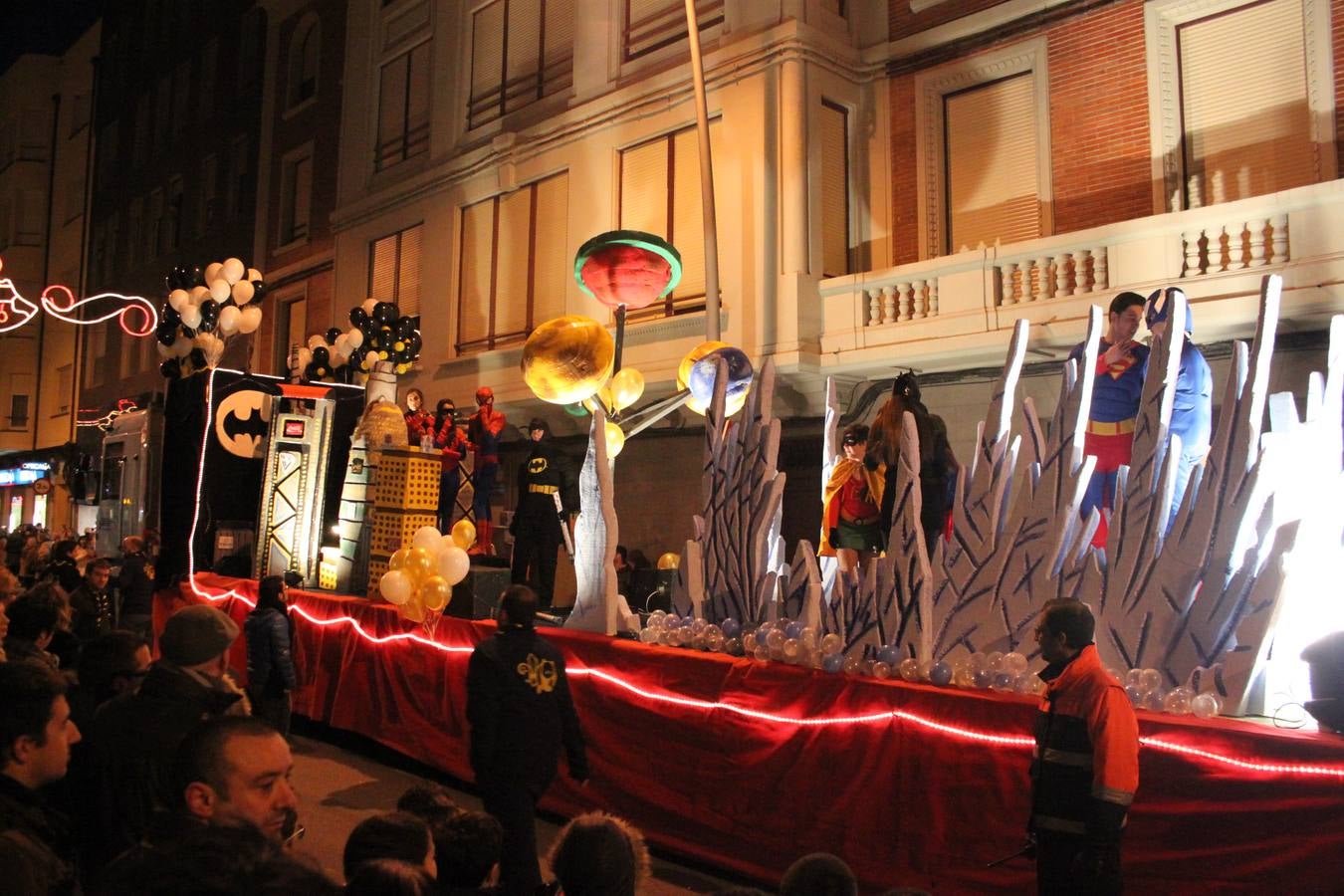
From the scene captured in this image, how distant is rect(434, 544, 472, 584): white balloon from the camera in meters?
8.12

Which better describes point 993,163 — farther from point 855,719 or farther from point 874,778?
point 874,778

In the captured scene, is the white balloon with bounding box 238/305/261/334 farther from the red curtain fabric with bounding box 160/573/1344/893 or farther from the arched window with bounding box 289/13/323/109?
the arched window with bounding box 289/13/323/109

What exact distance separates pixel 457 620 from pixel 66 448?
24.9 m

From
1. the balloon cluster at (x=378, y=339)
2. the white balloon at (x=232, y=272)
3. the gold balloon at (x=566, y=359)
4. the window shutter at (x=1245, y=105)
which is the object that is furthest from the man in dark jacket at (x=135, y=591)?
the window shutter at (x=1245, y=105)

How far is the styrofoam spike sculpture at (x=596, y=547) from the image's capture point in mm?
7070

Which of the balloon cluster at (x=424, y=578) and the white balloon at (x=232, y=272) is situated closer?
the balloon cluster at (x=424, y=578)

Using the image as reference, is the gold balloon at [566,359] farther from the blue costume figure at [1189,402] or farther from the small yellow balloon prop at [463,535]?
the blue costume figure at [1189,402]

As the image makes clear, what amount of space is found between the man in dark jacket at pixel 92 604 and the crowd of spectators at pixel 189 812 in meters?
4.81

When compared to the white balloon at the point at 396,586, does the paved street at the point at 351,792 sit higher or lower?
lower

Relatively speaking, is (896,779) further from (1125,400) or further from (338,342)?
(338,342)

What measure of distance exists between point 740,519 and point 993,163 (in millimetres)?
7772

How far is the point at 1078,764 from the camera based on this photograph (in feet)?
11.8

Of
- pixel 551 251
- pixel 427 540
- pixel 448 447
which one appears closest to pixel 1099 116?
pixel 551 251

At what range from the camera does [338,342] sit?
13.4 meters
